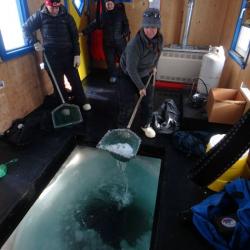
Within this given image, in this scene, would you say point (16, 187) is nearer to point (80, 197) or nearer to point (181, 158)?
point (80, 197)

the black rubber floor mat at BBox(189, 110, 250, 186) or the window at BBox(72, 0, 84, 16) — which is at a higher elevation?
the window at BBox(72, 0, 84, 16)

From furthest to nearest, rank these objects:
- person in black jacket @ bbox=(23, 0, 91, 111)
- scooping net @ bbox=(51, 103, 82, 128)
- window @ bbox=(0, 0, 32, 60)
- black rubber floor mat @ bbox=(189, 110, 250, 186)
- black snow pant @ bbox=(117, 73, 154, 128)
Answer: scooping net @ bbox=(51, 103, 82, 128) → person in black jacket @ bbox=(23, 0, 91, 111) → window @ bbox=(0, 0, 32, 60) → black snow pant @ bbox=(117, 73, 154, 128) → black rubber floor mat @ bbox=(189, 110, 250, 186)

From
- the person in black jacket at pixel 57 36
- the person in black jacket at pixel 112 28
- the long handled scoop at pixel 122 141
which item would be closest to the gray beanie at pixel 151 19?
the long handled scoop at pixel 122 141

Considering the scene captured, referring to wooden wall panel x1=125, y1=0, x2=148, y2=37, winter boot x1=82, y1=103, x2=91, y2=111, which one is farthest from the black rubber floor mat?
wooden wall panel x1=125, y1=0, x2=148, y2=37

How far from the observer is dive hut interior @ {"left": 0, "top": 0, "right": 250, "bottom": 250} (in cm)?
162

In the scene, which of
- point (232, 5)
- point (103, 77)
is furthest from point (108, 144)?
point (232, 5)

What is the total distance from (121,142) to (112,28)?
2.34m

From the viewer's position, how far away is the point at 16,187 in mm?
1883

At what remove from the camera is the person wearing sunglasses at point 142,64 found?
1837 millimetres

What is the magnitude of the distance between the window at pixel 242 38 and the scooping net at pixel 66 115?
2170mm

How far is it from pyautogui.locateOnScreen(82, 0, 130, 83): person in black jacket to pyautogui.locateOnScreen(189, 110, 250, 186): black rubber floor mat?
2.78 metres

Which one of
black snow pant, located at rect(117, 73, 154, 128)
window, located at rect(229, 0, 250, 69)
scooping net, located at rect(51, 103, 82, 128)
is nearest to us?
black snow pant, located at rect(117, 73, 154, 128)

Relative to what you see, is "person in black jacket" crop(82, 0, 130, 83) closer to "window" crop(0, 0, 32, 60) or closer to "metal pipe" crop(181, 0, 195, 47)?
"metal pipe" crop(181, 0, 195, 47)

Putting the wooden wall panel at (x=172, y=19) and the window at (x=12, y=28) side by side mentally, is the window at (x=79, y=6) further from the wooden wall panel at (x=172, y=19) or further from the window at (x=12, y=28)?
the wooden wall panel at (x=172, y=19)
